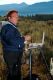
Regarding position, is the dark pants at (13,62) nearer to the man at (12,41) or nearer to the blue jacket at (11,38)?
the man at (12,41)

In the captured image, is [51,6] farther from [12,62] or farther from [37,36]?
[12,62]

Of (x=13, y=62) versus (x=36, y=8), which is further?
(x=36, y=8)

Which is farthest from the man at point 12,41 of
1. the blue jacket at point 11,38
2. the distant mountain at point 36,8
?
the distant mountain at point 36,8

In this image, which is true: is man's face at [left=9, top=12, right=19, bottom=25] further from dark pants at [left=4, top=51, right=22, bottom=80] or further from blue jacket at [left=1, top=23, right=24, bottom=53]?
dark pants at [left=4, top=51, right=22, bottom=80]

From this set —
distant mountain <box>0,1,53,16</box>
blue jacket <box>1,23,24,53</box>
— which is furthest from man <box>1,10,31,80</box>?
distant mountain <box>0,1,53,16</box>

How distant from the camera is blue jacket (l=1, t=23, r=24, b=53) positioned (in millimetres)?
5551

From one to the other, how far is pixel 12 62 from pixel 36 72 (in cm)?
183

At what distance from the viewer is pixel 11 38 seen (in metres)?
5.54

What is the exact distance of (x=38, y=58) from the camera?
315 inches

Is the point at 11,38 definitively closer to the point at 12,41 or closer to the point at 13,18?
the point at 12,41

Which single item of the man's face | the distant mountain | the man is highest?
the man's face

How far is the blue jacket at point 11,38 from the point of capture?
555cm

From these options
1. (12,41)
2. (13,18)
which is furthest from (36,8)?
(12,41)

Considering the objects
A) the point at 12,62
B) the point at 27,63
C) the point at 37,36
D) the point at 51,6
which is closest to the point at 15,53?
the point at 12,62
